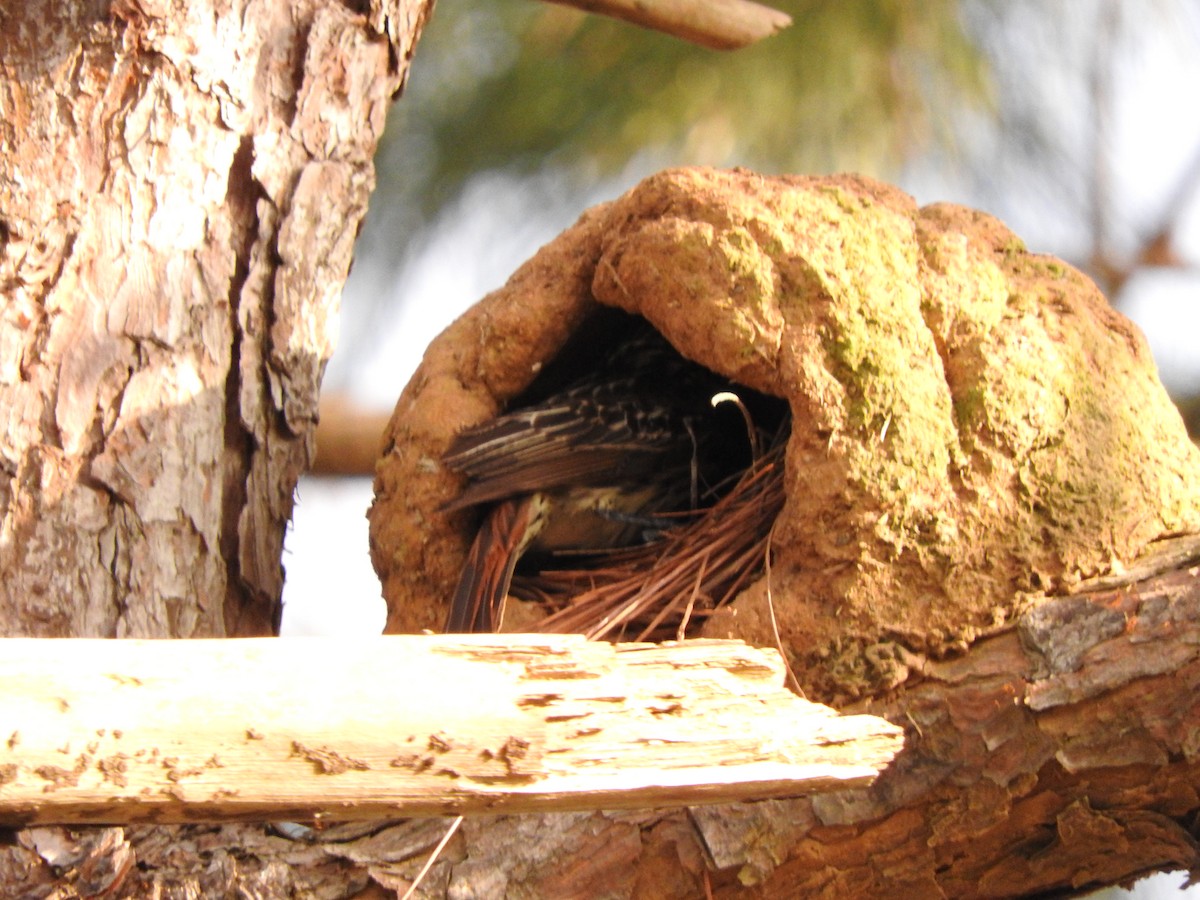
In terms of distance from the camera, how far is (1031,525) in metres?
3.24

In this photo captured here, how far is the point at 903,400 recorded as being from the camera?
3.32m

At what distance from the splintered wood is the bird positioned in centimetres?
163

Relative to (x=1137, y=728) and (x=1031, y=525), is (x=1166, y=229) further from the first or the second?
(x=1137, y=728)

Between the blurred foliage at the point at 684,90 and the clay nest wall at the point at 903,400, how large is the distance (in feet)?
5.79

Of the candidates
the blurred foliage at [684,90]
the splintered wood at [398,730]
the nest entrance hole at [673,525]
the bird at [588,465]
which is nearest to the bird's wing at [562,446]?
the bird at [588,465]

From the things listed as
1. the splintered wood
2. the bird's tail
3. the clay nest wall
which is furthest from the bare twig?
the splintered wood

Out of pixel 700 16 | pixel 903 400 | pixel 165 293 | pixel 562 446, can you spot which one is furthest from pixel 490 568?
pixel 700 16

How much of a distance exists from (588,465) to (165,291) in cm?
148

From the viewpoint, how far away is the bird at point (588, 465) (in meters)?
4.00

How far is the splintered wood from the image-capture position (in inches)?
80.4

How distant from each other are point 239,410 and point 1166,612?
2.39 m

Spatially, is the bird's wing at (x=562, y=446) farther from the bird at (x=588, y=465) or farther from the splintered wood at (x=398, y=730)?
the splintered wood at (x=398, y=730)

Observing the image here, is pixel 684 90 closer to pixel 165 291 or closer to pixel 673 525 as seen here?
pixel 673 525

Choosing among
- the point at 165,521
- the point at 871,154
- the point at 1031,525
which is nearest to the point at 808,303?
the point at 1031,525
